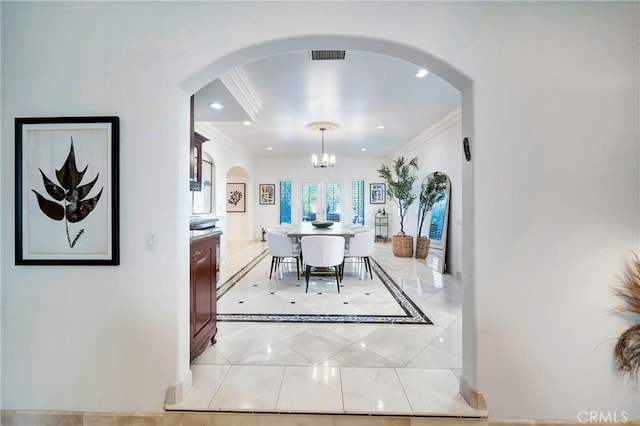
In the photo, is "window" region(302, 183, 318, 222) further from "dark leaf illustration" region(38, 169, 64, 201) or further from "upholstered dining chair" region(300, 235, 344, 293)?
"dark leaf illustration" region(38, 169, 64, 201)

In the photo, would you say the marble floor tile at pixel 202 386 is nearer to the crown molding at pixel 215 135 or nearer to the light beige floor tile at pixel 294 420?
the light beige floor tile at pixel 294 420

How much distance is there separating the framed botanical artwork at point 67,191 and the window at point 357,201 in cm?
818

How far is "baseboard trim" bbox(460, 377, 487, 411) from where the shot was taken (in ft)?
5.36

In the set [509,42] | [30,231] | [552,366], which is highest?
[509,42]

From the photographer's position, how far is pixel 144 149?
1.69 metres

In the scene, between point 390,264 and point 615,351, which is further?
point 390,264

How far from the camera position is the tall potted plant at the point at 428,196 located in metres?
5.49

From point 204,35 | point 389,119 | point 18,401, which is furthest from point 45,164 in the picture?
point 389,119

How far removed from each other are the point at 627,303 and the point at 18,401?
3.81m

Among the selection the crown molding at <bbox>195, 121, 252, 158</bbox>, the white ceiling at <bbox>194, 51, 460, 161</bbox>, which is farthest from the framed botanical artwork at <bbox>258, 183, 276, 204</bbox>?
the white ceiling at <bbox>194, 51, 460, 161</bbox>

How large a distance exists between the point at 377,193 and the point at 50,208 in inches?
338

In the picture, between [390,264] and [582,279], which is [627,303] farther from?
[390,264]

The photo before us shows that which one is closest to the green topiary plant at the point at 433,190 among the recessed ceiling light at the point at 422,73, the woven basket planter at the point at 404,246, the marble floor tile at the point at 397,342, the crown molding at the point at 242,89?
the woven basket planter at the point at 404,246

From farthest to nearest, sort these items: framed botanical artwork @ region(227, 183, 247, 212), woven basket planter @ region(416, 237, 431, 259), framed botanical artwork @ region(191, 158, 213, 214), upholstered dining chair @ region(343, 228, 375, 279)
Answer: framed botanical artwork @ region(227, 183, 247, 212)
woven basket planter @ region(416, 237, 431, 259)
framed botanical artwork @ region(191, 158, 213, 214)
upholstered dining chair @ region(343, 228, 375, 279)
